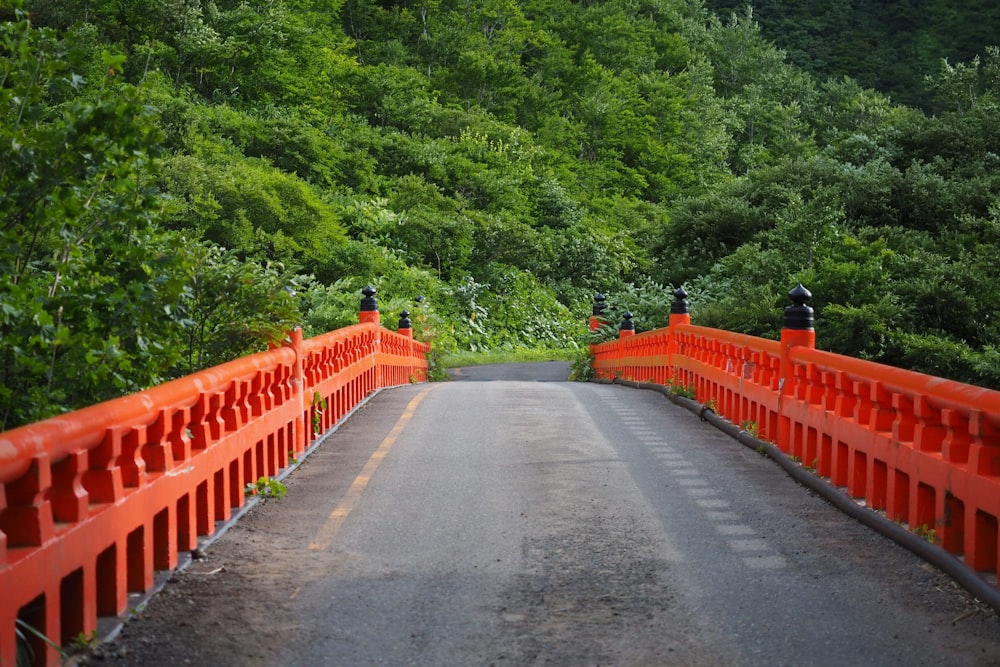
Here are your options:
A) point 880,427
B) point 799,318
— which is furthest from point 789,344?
point 880,427

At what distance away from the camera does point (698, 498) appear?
30.2 ft

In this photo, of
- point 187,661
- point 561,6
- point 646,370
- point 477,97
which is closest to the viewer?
point 187,661

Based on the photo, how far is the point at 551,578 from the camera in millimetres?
6684

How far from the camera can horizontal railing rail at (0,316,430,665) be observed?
4.70 m

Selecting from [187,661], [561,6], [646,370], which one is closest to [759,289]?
[646,370]

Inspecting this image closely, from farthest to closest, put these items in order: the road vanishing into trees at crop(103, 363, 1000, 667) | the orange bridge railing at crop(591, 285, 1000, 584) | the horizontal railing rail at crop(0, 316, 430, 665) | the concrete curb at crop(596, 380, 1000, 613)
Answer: the orange bridge railing at crop(591, 285, 1000, 584) < the concrete curb at crop(596, 380, 1000, 613) < the road vanishing into trees at crop(103, 363, 1000, 667) < the horizontal railing rail at crop(0, 316, 430, 665)

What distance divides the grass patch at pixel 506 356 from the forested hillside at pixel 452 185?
972 millimetres

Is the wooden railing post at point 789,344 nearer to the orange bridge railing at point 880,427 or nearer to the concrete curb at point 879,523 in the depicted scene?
the orange bridge railing at point 880,427


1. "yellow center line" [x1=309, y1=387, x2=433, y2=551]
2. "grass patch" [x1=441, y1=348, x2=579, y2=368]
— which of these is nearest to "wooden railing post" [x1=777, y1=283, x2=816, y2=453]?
"yellow center line" [x1=309, y1=387, x2=433, y2=551]

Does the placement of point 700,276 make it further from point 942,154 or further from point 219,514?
point 219,514

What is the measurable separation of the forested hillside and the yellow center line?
143cm

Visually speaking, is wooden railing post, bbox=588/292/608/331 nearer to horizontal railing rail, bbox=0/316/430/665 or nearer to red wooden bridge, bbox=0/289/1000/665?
red wooden bridge, bbox=0/289/1000/665

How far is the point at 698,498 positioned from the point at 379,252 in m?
31.6

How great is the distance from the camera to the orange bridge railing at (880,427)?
659 cm
